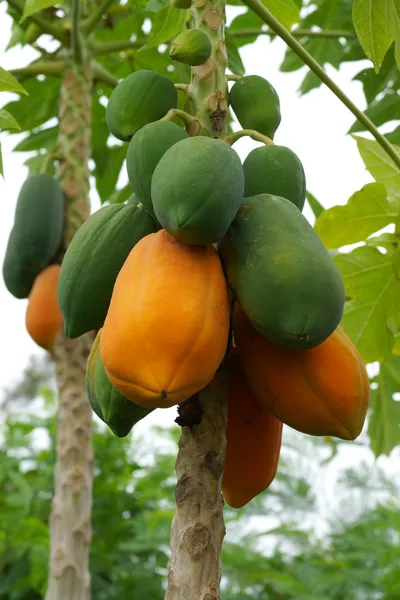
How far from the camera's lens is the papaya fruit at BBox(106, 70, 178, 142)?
1.16 meters

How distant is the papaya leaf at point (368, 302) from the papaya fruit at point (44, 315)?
0.84 metres

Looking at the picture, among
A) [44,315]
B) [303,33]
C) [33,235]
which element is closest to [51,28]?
[33,235]

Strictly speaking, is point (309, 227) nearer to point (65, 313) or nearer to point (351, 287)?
point (65, 313)

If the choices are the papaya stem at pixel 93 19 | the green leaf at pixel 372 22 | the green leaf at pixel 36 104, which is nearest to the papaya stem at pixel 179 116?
the green leaf at pixel 372 22

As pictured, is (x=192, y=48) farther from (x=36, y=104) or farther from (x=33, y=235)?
(x=36, y=104)

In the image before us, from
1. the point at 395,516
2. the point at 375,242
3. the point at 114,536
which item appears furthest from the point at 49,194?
the point at 395,516

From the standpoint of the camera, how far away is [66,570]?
1909mm

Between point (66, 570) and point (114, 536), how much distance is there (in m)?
1.54

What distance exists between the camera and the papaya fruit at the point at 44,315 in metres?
2.15

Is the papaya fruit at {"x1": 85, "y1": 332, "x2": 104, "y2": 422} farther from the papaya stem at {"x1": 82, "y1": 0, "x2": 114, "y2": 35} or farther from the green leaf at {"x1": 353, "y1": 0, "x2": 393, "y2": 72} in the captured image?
the papaya stem at {"x1": 82, "y1": 0, "x2": 114, "y2": 35}

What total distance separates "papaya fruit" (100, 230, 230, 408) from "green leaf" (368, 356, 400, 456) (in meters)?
1.40

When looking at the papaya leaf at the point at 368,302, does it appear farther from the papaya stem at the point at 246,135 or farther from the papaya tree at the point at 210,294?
the papaya stem at the point at 246,135

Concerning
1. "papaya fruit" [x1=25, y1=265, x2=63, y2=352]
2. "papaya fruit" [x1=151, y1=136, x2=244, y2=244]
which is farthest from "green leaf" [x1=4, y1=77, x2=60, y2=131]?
"papaya fruit" [x1=151, y1=136, x2=244, y2=244]

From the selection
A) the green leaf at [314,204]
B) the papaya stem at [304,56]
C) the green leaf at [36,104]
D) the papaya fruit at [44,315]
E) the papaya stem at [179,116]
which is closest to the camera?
the papaya stem at [179,116]
